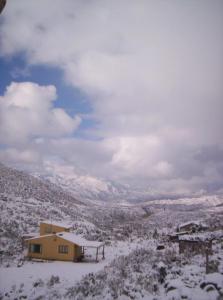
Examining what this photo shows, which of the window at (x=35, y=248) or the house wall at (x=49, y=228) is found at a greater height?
the house wall at (x=49, y=228)

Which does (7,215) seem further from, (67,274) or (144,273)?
(144,273)

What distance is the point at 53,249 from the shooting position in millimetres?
37938

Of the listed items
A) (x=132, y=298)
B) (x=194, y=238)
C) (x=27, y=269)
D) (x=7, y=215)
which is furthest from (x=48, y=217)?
(x=132, y=298)

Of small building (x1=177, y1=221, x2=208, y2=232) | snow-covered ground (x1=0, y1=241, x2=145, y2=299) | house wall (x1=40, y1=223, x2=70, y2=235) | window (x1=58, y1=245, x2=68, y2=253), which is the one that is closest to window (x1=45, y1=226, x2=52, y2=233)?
house wall (x1=40, y1=223, x2=70, y2=235)

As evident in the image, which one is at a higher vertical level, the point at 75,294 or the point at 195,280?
the point at 195,280

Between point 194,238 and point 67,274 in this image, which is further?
point 194,238

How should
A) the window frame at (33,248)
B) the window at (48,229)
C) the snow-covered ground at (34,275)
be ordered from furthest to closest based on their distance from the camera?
the window at (48,229)
the window frame at (33,248)
the snow-covered ground at (34,275)

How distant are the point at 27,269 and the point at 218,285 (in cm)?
2247

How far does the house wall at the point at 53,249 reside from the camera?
37.1 meters

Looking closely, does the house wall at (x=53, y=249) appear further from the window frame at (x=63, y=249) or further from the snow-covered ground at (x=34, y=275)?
the snow-covered ground at (x=34, y=275)

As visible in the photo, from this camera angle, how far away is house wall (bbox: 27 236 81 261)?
122 ft

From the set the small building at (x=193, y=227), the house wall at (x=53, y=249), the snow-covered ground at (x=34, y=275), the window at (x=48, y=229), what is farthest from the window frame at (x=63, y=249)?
the small building at (x=193, y=227)

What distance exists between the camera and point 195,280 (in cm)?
1562

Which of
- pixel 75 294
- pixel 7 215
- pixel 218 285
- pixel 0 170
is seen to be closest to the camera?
pixel 218 285
